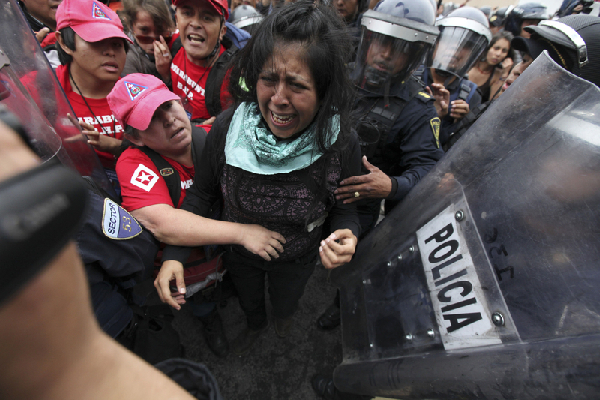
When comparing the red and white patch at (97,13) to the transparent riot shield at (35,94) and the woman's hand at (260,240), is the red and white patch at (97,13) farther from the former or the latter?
the woman's hand at (260,240)

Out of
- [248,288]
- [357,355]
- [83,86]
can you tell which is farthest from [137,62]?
[357,355]

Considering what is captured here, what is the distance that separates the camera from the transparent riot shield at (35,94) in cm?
112

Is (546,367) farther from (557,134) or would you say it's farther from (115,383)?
(115,383)

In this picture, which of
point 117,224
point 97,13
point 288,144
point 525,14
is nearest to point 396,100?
point 288,144

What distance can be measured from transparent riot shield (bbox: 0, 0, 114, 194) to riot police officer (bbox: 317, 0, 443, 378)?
158cm

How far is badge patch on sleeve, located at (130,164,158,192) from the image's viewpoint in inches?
53.9

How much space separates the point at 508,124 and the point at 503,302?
0.59m

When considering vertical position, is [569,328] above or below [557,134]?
below

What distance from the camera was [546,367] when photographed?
0.71 meters

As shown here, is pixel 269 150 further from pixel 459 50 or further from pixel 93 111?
pixel 459 50

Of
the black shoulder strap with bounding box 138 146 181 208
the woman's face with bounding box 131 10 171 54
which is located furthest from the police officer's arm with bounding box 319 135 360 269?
the woman's face with bounding box 131 10 171 54

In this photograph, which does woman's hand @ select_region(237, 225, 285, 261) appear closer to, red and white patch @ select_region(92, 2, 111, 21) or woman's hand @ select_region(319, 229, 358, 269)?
woman's hand @ select_region(319, 229, 358, 269)

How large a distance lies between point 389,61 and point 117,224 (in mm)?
1856

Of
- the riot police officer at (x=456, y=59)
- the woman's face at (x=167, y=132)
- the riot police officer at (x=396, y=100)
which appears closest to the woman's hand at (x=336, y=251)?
the riot police officer at (x=396, y=100)
